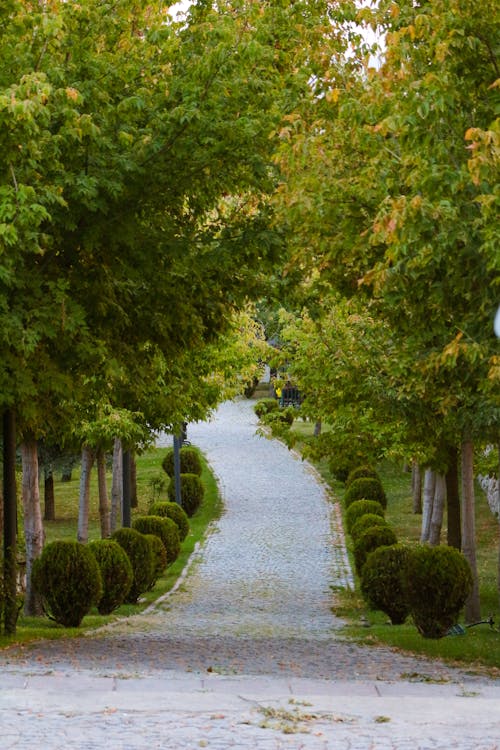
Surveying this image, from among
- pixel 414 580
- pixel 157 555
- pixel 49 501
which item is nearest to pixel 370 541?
pixel 157 555

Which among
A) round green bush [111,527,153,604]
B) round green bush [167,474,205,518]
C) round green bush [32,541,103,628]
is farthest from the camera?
round green bush [167,474,205,518]

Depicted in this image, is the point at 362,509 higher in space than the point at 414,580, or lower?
higher

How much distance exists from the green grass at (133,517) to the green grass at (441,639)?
3696 millimetres

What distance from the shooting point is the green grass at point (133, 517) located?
52.3 ft

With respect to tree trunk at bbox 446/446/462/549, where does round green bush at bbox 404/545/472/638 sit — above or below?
below

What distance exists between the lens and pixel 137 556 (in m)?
21.1

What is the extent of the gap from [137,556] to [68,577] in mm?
4671

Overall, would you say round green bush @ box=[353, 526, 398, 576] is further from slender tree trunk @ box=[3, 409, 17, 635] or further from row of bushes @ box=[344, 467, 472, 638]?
slender tree trunk @ box=[3, 409, 17, 635]

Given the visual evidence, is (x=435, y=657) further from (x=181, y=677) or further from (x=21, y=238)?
(x=21, y=238)

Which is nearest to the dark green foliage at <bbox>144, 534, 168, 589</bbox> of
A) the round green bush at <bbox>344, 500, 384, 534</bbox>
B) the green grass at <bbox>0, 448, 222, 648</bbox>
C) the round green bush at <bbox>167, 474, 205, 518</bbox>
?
the green grass at <bbox>0, 448, 222, 648</bbox>

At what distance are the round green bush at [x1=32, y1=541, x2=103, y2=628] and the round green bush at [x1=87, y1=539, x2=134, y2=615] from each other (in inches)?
64.6

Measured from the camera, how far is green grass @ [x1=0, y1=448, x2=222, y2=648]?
15.9 meters

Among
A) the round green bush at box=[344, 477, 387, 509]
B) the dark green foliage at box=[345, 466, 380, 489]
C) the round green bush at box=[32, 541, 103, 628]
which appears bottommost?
the round green bush at box=[32, 541, 103, 628]

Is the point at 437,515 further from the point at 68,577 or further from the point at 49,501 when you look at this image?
the point at 49,501
